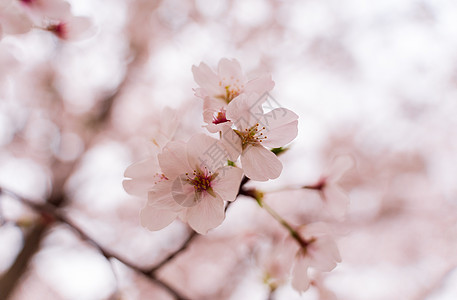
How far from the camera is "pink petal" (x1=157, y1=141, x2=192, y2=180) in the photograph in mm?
546

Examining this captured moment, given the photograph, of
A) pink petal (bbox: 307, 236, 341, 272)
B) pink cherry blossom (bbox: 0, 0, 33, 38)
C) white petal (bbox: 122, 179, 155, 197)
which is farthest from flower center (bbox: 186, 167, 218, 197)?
pink cherry blossom (bbox: 0, 0, 33, 38)

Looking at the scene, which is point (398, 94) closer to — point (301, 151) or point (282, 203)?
point (301, 151)

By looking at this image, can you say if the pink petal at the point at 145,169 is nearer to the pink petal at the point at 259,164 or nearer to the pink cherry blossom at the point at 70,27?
the pink petal at the point at 259,164

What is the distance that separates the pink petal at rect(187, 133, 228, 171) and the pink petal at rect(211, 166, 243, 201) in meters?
0.02

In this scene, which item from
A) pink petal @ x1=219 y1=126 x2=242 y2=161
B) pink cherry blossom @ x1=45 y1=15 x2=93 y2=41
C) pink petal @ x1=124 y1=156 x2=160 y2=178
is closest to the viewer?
pink petal @ x1=219 y1=126 x2=242 y2=161

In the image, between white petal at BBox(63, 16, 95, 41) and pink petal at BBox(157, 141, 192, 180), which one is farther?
white petal at BBox(63, 16, 95, 41)

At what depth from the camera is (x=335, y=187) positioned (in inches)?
31.4

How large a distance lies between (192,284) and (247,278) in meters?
1.07

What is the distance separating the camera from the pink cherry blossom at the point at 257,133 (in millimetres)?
533

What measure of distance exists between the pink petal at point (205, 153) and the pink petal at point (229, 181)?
2 cm

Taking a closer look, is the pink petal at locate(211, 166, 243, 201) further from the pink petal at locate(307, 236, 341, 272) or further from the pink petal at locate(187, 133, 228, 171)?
the pink petal at locate(307, 236, 341, 272)

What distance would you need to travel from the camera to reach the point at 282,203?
4004mm

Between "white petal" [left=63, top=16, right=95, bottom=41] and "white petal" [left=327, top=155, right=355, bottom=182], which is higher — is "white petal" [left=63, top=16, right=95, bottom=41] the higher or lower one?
the lower one

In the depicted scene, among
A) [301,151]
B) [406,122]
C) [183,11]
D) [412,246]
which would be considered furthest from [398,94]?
[183,11]
